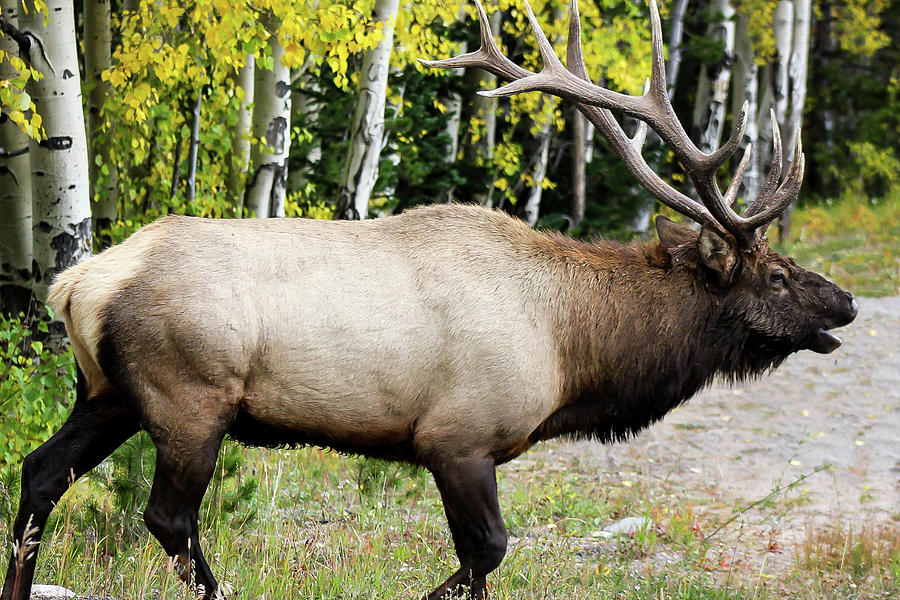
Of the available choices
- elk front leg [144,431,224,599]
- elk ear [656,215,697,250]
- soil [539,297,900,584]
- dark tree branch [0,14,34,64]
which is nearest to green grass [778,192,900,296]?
soil [539,297,900,584]

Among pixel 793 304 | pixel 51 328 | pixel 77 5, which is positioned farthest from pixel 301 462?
pixel 77 5

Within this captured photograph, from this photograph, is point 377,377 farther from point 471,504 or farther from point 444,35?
point 444,35

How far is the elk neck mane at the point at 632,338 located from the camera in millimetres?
4480

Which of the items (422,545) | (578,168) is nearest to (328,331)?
(422,545)

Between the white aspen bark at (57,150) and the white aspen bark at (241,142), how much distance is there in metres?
2.41

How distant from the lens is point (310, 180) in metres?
10.2

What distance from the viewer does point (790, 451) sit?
7.99 metres

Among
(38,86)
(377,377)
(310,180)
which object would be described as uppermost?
(38,86)

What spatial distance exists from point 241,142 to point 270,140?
2.17 feet

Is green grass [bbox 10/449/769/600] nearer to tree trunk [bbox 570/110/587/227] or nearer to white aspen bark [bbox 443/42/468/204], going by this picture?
white aspen bark [bbox 443/42/468/204]

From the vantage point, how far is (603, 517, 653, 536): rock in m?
6.02

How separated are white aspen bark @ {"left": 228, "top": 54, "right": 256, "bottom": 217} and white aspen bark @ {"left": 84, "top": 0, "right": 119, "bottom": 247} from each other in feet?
3.03

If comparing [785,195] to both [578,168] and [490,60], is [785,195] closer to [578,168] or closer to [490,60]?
[490,60]

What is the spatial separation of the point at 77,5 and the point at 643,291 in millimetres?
6825
